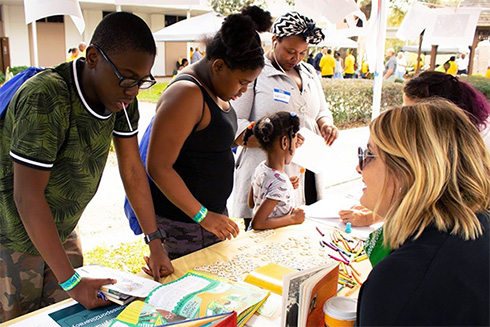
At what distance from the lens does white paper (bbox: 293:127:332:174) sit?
97.9 inches

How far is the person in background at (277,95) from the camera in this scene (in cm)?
253

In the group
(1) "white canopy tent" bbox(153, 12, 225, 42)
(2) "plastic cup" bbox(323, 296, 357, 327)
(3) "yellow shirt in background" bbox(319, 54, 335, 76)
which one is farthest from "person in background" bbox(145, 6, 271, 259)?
(3) "yellow shirt in background" bbox(319, 54, 335, 76)

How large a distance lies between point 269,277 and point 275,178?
29.6 inches

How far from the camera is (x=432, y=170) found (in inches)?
38.8

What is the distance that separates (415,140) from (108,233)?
3.88 m

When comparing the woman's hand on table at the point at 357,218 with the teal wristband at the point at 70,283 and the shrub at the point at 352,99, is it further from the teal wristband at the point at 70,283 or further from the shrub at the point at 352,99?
the shrub at the point at 352,99

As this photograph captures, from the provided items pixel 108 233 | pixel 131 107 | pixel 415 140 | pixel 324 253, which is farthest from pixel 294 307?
pixel 108 233

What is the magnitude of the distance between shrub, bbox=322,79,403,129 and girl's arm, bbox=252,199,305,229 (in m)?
8.31

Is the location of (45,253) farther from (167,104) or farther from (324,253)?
(324,253)

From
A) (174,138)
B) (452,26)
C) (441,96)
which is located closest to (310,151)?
(441,96)

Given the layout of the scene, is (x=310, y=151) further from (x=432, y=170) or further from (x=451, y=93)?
(x=432, y=170)

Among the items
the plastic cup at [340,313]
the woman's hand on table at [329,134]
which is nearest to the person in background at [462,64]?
the woman's hand on table at [329,134]

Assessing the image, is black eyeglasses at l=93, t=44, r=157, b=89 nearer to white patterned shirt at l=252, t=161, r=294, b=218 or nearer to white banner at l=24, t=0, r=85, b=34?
white banner at l=24, t=0, r=85, b=34

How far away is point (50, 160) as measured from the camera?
128 centimetres
